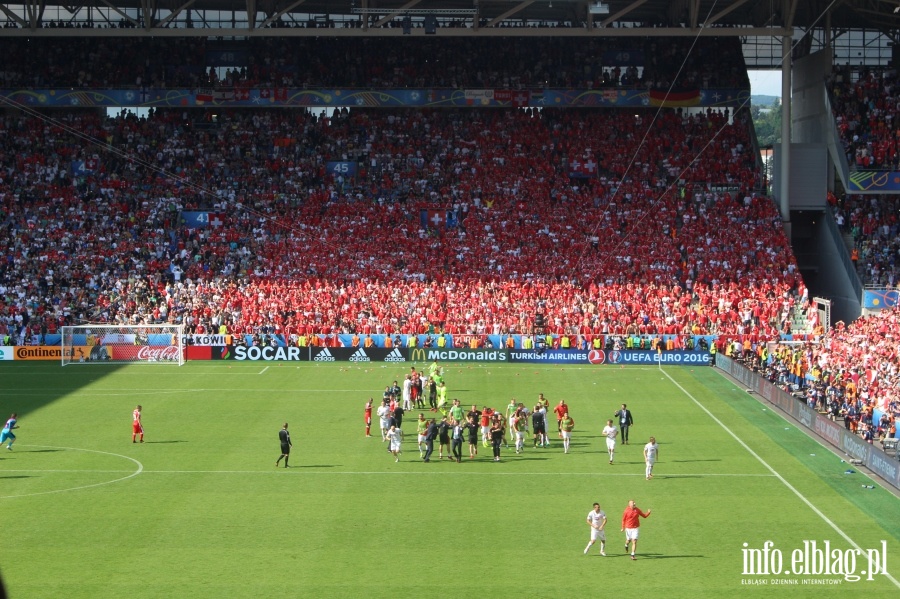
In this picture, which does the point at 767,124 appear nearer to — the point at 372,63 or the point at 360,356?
the point at 372,63

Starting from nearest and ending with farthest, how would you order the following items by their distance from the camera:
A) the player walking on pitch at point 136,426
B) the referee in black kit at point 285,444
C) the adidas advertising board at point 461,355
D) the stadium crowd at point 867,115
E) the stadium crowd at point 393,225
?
the referee in black kit at point 285,444
the player walking on pitch at point 136,426
the adidas advertising board at point 461,355
the stadium crowd at point 393,225
the stadium crowd at point 867,115

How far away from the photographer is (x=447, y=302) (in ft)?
176

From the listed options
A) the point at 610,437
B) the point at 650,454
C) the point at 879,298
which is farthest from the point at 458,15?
the point at 650,454

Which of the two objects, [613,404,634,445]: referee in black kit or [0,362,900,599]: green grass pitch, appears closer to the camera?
[0,362,900,599]: green grass pitch

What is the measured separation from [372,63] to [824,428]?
39932 mm

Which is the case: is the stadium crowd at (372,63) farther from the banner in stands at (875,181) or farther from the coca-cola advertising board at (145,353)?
the coca-cola advertising board at (145,353)

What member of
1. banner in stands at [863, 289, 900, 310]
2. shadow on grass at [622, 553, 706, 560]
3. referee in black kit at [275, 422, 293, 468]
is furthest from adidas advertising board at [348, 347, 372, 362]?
shadow on grass at [622, 553, 706, 560]

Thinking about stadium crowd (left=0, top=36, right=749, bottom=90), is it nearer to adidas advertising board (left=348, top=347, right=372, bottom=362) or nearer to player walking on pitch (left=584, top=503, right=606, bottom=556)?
adidas advertising board (left=348, top=347, right=372, bottom=362)

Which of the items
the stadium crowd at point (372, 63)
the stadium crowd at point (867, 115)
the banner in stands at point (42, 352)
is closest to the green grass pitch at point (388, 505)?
the banner in stands at point (42, 352)

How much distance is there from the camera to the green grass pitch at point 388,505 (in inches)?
837

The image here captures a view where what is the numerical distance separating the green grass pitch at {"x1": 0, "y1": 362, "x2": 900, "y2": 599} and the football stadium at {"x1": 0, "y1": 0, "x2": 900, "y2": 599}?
0.13 meters

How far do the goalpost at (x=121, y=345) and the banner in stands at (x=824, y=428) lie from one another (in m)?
23.7

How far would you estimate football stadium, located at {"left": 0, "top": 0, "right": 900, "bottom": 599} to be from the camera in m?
23.9

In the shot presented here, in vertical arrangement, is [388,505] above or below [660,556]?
above
